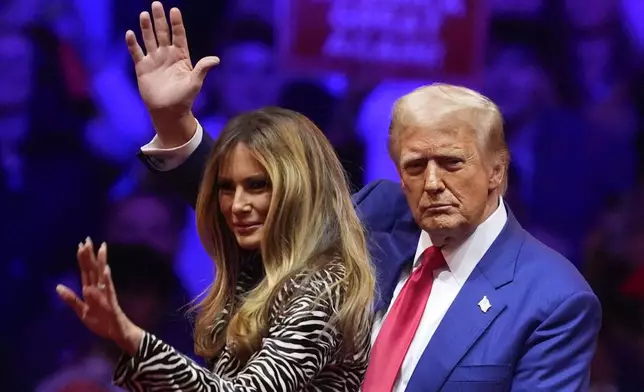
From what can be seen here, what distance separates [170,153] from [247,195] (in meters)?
0.53

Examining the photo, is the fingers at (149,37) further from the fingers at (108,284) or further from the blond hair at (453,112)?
the fingers at (108,284)

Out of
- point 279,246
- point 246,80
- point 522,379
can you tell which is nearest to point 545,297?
point 522,379

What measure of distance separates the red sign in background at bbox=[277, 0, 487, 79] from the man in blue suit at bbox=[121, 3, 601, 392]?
1.45 m

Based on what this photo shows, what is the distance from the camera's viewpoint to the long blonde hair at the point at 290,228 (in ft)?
6.15

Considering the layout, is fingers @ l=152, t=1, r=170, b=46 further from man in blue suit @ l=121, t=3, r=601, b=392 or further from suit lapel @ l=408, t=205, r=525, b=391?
suit lapel @ l=408, t=205, r=525, b=391

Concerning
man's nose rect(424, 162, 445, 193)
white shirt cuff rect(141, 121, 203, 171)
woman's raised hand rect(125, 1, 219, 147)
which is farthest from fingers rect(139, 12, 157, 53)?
man's nose rect(424, 162, 445, 193)

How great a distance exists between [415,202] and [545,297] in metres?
0.31

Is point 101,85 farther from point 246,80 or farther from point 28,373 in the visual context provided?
point 28,373

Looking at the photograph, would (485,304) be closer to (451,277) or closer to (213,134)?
(451,277)

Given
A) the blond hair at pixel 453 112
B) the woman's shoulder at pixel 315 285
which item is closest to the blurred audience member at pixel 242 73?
the blond hair at pixel 453 112

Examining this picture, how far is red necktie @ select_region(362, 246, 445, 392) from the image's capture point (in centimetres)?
209

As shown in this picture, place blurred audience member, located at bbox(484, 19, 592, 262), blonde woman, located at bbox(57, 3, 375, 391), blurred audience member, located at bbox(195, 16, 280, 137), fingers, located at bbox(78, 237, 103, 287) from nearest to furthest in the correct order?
fingers, located at bbox(78, 237, 103, 287)
blonde woman, located at bbox(57, 3, 375, 391)
blurred audience member, located at bbox(195, 16, 280, 137)
blurred audience member, located at bbox(484, 19, 592, 262)

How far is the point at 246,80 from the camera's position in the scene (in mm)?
3688

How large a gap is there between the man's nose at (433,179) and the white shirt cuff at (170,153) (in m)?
0.60
